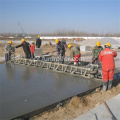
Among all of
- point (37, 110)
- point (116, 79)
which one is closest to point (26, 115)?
point (37, 110)

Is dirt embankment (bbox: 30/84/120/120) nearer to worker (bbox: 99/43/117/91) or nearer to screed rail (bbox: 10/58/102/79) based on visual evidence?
worker (bbox: 99/43/117/91)

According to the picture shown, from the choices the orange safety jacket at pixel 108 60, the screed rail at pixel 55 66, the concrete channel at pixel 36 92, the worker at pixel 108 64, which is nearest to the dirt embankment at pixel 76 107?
the concrete channel at pixel 36 92

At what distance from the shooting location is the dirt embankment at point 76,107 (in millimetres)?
3188

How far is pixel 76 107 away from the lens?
11.9 ft

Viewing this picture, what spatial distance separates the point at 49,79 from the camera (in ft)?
18.8

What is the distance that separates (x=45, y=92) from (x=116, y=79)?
272cm

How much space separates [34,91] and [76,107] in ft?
4.50

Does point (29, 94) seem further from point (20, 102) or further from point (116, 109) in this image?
point (116, 109)

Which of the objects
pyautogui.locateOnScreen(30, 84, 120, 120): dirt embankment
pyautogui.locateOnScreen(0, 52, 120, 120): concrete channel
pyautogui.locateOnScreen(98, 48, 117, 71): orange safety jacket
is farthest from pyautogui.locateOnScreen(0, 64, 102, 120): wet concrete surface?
pyautogui.locateOnScreen(98, 48, 117, 71): orange safety jacket

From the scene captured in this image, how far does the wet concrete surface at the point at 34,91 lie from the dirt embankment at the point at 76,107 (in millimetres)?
223

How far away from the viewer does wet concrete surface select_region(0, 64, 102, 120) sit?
3.33 metres

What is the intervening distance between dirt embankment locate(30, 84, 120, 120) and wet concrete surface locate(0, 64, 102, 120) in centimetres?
22

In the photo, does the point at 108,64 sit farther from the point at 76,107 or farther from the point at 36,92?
the point at 36,92

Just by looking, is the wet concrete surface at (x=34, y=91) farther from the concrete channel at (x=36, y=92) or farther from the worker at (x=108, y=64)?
the worker at (x=108, y=64)
